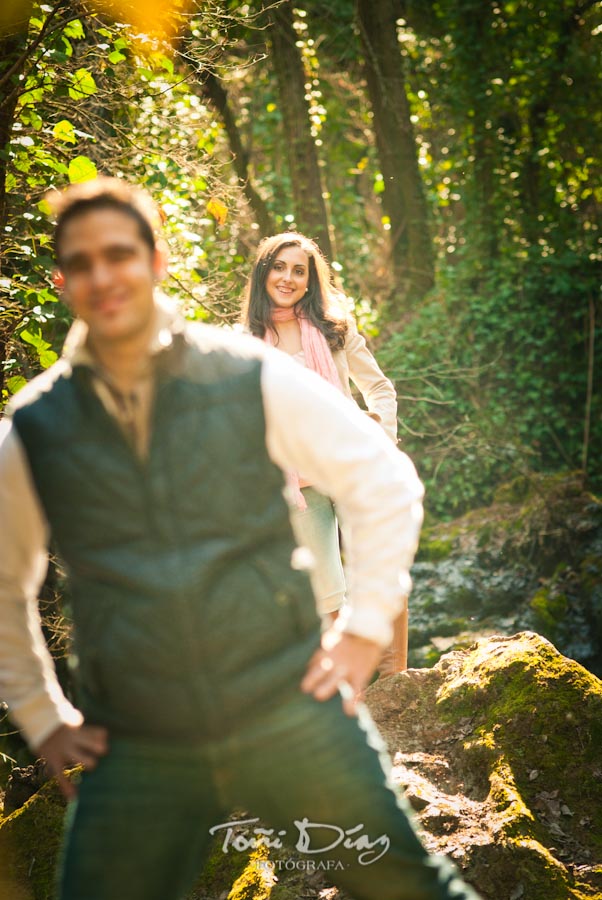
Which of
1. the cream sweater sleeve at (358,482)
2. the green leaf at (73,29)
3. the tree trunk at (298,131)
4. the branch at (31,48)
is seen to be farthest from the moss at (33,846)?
the tree trunk at (298,131)

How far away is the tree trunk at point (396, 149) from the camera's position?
1174cm

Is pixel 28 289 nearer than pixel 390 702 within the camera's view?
No

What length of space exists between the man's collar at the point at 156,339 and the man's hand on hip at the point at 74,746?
0.74m

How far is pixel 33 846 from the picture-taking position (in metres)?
3.51

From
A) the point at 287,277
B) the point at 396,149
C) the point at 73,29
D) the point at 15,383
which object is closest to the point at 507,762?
the point at 287,277

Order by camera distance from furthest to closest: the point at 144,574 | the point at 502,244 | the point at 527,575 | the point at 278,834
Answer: the point at 502,244 → the point at 527,575 → the point at 278,834 → the point at 144,574

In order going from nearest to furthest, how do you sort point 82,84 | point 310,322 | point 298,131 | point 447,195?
1. point 82,84
2. point 310,322
3. point 298,131
4. point 447,195

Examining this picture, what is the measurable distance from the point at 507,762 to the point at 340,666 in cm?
170

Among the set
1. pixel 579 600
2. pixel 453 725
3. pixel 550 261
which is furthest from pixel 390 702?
pixel 550 261

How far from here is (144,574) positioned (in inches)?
67.8

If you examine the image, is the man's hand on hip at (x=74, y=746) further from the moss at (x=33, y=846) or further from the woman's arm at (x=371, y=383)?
the woman's arm at (x=371, y=383)

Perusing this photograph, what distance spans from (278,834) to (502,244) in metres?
9.95

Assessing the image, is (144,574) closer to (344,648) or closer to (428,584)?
(344,648)
